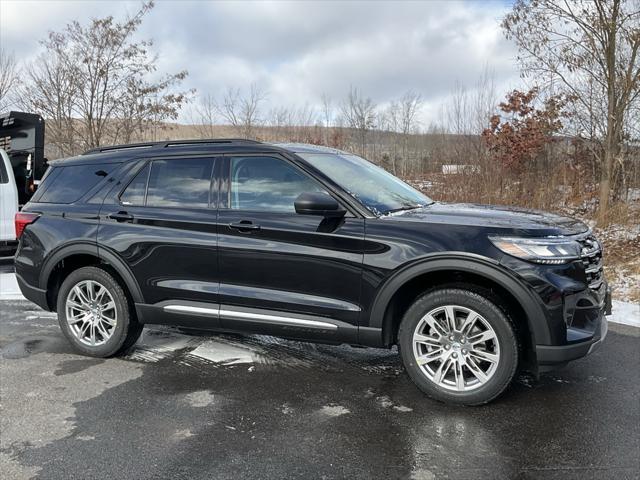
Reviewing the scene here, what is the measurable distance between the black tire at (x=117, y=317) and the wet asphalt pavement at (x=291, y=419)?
113mm

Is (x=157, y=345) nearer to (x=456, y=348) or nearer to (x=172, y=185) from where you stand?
(x=172, y=185)

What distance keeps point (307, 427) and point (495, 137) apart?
11844 millimetres

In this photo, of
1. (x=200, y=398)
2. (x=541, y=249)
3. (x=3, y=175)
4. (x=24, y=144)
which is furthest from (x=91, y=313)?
(x=24, y=144)

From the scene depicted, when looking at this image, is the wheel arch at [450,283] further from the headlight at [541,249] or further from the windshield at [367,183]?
the windshield at [367,183]

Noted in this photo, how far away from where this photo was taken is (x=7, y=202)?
910 cm

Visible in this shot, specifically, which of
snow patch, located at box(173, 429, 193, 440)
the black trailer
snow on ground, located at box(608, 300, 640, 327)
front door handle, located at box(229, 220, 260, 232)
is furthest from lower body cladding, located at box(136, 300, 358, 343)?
the black trailer

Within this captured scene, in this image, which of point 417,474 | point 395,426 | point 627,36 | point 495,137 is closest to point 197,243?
point 395,426

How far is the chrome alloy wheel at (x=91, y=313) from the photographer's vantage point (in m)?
4.51

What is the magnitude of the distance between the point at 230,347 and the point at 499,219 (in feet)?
8.55

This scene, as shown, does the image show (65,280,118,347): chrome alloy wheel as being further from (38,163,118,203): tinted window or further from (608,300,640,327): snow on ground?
(608,300,640,327): snow on ground

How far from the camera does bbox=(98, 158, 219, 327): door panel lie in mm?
4055

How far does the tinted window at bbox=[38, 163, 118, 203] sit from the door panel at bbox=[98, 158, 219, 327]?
347mm

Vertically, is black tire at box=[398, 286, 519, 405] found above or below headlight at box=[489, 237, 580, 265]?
below

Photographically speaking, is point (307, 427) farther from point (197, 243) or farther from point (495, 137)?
point (495, 137)
